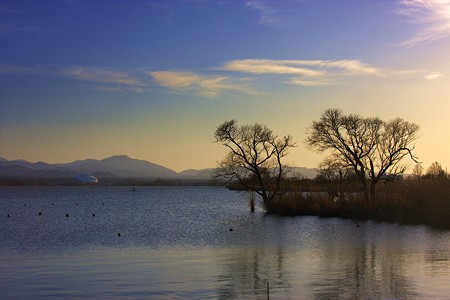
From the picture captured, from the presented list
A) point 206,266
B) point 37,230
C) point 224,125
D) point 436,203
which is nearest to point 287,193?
point 224,125

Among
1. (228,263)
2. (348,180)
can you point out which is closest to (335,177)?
(348,180)

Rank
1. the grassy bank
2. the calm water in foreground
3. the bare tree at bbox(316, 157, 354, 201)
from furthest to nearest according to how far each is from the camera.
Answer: the bare tree at bbox(316, 157, 354, 201) < the grassy bank < the calm water in foreground

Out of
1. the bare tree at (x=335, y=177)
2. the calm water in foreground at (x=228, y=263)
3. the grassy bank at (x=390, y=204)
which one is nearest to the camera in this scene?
the calm water in foreground at (x=228, y=263)

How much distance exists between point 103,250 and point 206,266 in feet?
33.3

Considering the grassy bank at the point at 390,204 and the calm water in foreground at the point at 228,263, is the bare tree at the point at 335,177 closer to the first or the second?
the grassy bank at the point at 390,204

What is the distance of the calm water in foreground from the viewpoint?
21234 mm

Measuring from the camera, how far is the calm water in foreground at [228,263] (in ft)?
69.7

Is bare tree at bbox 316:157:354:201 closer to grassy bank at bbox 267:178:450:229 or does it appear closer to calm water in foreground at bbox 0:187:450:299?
grassy bank at bbox 267:178:450:229

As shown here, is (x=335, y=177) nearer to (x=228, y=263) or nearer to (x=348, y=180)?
(x=348, y=180)

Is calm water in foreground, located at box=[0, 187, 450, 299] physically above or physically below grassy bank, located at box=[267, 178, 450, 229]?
below

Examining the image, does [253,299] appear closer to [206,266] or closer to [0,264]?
[206,266]

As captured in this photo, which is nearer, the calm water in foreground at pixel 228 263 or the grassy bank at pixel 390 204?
the calm water in foreground at pixel 228 263

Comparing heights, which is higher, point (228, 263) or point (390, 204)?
point (390, 204)

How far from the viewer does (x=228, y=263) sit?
28.9 metres
